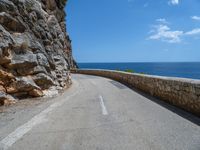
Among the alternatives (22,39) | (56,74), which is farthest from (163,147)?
(56,74)

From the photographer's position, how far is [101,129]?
16.7ft

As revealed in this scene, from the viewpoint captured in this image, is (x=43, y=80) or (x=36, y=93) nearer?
(x=36, y=93)

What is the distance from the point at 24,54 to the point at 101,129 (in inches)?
299

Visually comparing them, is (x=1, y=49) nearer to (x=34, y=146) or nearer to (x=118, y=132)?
(x=34, y=146)

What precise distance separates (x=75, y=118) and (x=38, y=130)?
Result: 1426mm

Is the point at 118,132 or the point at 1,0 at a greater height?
the point at 1,0

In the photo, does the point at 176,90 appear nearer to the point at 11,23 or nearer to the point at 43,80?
the point at 43,80

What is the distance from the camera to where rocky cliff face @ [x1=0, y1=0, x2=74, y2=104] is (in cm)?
952

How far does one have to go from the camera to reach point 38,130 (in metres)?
5.11

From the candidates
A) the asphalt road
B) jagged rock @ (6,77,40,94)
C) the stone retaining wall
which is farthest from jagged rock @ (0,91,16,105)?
the stone retaining wall

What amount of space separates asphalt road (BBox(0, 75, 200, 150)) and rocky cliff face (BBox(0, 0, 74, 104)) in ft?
8.41

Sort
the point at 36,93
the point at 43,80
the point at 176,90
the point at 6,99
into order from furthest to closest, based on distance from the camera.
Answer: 1. the point at 43,80
2. the point at 36,93
3. the point at 6,99
4. the point at 176,90

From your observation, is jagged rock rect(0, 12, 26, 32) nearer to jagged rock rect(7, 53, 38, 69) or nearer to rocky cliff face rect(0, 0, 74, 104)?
rocky cliff face rect(0, 0, 74, 104)

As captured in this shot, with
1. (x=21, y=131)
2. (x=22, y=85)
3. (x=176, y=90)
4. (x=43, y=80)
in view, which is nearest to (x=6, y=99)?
(x=22, y=85)
